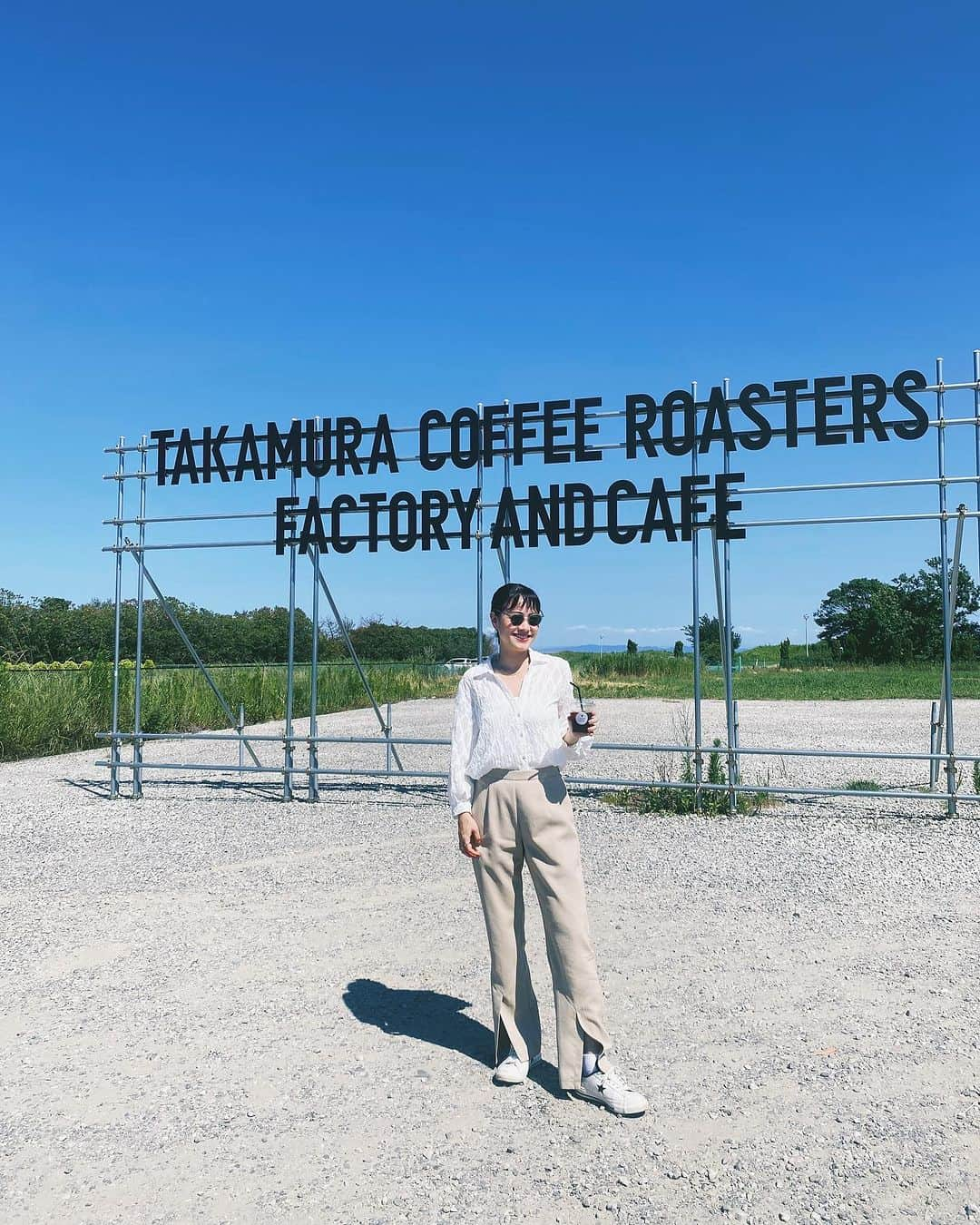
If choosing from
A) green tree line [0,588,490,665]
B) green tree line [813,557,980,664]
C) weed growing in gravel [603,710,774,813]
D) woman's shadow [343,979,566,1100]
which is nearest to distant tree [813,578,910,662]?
green tree line [813,557,980,664]

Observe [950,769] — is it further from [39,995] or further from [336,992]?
[39,995]

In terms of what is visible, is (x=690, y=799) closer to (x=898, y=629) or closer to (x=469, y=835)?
(x=469, y=835)

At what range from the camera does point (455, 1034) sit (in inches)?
162

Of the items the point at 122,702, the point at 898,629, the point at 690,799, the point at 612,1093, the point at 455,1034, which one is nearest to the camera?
the point at 612,1093

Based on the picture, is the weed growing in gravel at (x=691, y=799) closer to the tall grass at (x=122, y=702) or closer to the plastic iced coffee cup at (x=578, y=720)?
the plastic iced coffee cup at (x=578, y=720)

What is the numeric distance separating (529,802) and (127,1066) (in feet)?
6.27

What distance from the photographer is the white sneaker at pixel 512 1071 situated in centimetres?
354

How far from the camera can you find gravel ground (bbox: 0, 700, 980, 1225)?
9.60 ft

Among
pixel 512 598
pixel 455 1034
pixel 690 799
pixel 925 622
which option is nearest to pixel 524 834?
pixel 512 598

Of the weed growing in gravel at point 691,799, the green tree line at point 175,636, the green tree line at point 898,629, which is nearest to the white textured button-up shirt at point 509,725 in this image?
the weed growing in gravel at point 691,799

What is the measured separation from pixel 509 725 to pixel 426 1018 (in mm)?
1586

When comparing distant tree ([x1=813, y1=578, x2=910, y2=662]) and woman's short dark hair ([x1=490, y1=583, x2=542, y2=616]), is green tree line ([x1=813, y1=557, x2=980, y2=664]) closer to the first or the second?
distant tree ([x1=813, y1=578, x2=910, y2=662])

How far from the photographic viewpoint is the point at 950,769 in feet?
28.4

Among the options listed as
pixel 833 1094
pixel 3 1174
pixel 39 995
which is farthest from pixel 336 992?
pixel 833 1094
